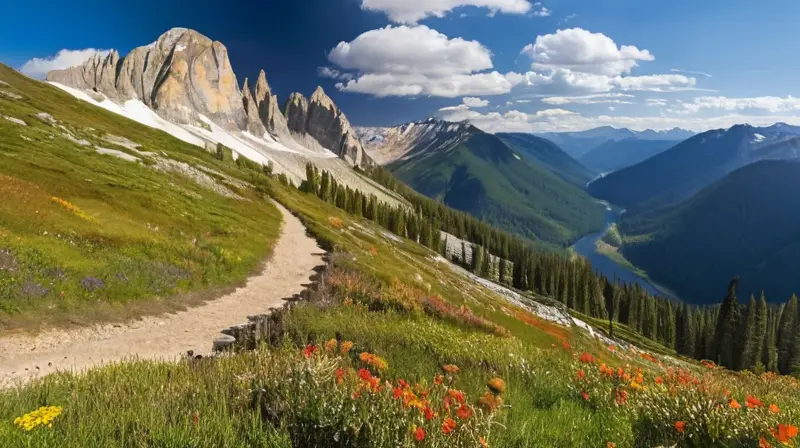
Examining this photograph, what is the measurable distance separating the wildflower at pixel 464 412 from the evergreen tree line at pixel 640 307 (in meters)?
131

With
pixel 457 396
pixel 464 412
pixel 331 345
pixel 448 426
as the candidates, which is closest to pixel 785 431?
pixel 464 412

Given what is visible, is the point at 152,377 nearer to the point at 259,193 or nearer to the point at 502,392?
the point at 502,392

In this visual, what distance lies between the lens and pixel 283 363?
6.93 metres

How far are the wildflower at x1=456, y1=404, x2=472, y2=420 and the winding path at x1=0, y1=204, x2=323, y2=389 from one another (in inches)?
258

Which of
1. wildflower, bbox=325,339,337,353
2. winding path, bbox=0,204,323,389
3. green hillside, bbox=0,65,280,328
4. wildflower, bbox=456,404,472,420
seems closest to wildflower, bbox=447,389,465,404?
wildflower, bbox=456,404,472,420

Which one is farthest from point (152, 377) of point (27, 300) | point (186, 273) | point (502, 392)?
point (186, 273)

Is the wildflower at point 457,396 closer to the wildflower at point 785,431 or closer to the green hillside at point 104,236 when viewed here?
the wildflower at point 785,431

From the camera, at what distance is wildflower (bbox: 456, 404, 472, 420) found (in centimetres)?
482

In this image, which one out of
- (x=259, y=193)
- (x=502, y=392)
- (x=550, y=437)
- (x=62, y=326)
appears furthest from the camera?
(x=259, y=193)

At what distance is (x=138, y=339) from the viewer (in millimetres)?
16328

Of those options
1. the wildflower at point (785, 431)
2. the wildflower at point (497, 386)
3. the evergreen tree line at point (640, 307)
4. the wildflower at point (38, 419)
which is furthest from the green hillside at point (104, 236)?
the evergreen tree line at point (640, 307)

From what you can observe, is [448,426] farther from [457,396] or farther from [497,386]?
[497,386]

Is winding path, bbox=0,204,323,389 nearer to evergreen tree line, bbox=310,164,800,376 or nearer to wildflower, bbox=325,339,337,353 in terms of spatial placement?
wildflower, bbox=325,339,337,353

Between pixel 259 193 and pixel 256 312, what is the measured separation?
57967mm
